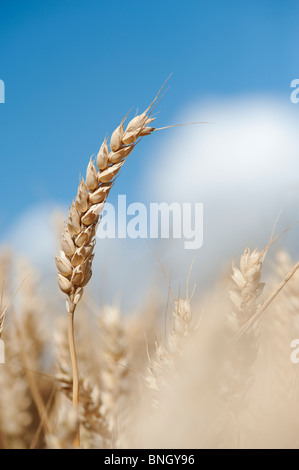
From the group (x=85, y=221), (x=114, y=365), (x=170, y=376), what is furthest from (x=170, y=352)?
(x=114, y=365)

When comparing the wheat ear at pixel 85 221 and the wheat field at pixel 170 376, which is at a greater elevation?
the wheat ear at pixel 85 221

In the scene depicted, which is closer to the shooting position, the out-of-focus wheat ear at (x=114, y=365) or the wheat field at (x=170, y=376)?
the wheat field at (x=170, y=376)

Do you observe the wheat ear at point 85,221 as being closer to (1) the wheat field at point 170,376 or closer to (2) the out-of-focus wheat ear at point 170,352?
(1) the wheat field at point 170,376

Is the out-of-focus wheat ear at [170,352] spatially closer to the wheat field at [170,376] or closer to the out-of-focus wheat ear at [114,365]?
the wheat field at [170,376]

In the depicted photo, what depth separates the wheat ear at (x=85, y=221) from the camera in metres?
0.57

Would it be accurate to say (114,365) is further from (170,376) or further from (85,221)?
(85,221)

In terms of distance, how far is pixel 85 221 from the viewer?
0.58 metres

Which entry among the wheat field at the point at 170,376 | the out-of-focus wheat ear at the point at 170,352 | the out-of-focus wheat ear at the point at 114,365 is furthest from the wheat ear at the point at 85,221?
the out-of-focus wheat ear at the point at 114,365

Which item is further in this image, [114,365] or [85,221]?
[114,365]

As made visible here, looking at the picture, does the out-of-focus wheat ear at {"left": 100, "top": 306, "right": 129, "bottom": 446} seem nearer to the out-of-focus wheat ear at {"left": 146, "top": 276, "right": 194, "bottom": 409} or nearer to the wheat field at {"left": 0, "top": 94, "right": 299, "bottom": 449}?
the wheat field at {"left": 0, "top": 94, "right": 299, "bottom": 449}

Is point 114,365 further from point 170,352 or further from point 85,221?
point 85,221

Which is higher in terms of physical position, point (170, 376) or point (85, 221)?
point (85, 221)

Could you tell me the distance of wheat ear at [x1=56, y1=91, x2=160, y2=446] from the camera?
0.57m
